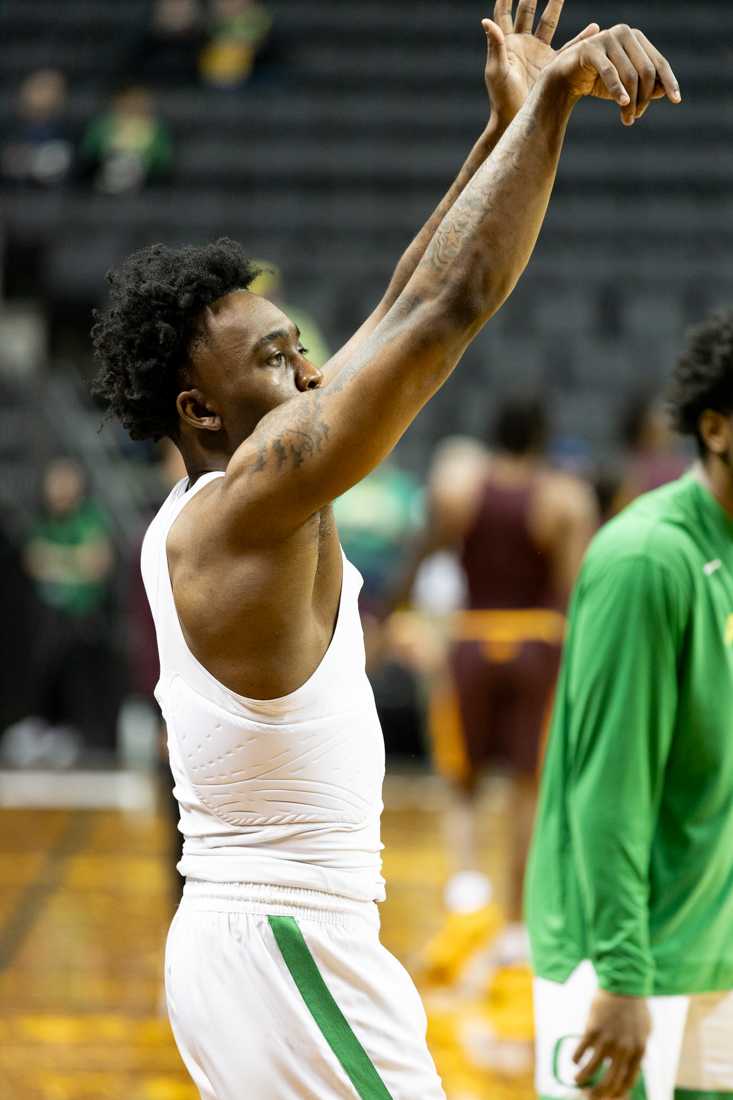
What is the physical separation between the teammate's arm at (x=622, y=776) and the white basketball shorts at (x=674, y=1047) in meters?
0.07

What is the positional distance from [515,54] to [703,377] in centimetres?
65

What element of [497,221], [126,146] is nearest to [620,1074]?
[497,221]

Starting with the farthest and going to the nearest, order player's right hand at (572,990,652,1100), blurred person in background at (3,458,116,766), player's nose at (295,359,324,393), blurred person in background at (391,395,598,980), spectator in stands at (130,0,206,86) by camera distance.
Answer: spectator in stands at (130,0,206,86)
blurred person in background at (3,458,116,766)
blurred person in background at (391,395,598,980)
player's right hand at (572,990,652,1100)
player's nose at (295,359,324,393)

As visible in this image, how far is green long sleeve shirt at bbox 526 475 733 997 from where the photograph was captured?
91.9 inches

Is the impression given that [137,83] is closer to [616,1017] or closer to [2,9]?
[2,9]

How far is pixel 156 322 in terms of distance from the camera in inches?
81.0

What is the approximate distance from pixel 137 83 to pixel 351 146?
171 centimetres

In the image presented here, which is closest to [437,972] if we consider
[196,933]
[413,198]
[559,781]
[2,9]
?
[559,781]

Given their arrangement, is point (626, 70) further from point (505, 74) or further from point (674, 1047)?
point (674, 1047)

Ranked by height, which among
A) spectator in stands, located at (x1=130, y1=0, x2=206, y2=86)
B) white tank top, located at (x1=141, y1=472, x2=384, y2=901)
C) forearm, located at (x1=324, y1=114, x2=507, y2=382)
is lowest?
white tank top, located at (x1=141, y1=472, x2=384, y2=901)

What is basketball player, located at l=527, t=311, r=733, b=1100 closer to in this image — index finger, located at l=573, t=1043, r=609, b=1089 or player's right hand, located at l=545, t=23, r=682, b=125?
index finger, located at l=573, t=1043, r=609, b=1089

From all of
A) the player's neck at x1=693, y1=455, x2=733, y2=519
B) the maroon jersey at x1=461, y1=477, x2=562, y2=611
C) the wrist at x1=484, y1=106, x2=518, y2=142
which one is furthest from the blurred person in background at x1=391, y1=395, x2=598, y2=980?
the wrist at x1=484, y1=106, x2=518, y2=142

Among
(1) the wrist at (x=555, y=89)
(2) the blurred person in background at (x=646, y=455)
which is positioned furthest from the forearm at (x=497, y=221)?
(2) the blurred person in background at (x=646, y=455)

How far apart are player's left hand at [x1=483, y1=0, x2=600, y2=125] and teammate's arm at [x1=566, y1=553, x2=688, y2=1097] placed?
2.23 feet
